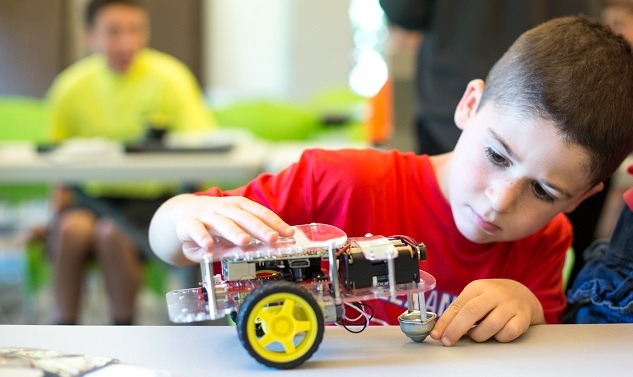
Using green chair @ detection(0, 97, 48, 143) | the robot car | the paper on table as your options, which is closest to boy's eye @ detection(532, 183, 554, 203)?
the robot car

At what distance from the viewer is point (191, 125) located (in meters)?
3.48

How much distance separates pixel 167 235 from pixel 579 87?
20.9 inches

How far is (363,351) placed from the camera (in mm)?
818

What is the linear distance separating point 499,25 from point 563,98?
100cm

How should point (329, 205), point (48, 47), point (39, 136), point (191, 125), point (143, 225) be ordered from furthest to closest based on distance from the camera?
point (48, 47) → point (39, 136) → point (191, 125) → point (143, 225) → point (329, 205)

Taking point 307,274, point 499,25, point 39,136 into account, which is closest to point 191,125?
point 39,136

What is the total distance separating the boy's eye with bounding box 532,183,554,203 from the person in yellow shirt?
198cm

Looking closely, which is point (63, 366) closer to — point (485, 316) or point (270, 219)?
point (270, 219)

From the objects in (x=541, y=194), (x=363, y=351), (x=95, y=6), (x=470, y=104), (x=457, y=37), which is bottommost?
(x=363, y=351)

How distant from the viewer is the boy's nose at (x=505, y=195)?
104 centimetres

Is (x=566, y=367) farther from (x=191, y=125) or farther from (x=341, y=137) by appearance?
(x=341, y=137)

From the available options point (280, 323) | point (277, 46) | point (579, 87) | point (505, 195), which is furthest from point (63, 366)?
point (277, 46)

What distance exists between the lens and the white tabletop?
77cm

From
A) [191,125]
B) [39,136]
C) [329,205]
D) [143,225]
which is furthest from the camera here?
[39,136]
